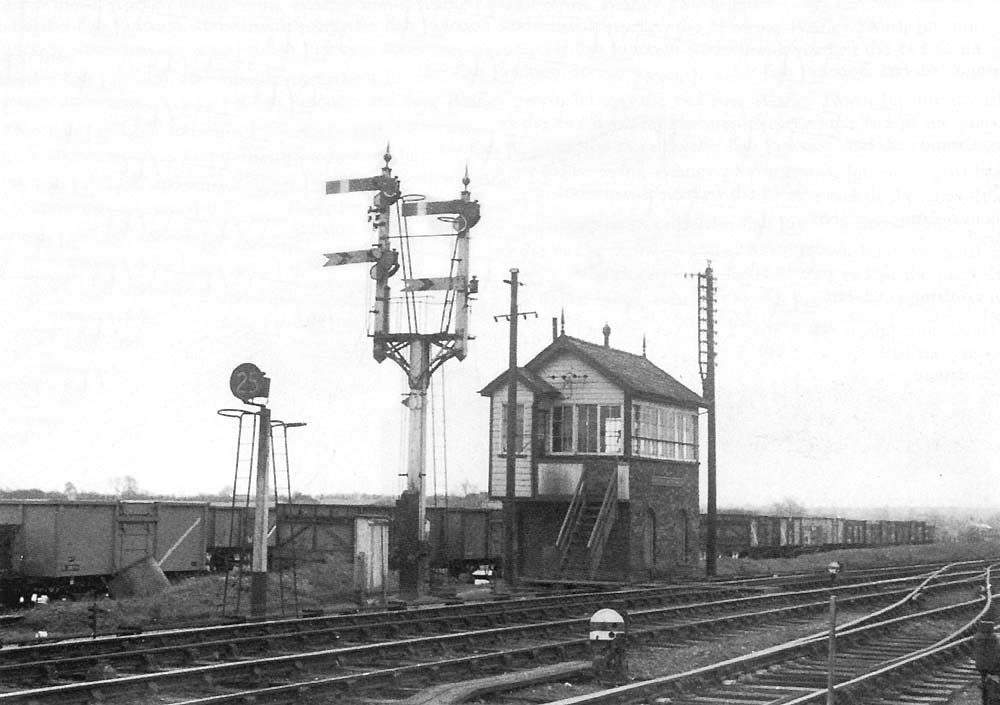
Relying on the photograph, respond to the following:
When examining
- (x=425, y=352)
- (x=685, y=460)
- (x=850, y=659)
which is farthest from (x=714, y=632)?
(x=685, y=460)

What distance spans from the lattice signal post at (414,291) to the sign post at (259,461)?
799 cm

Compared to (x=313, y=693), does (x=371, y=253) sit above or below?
above

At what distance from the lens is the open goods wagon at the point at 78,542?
2514 centimetres

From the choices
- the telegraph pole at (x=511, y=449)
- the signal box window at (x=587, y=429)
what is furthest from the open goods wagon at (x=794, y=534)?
the telegraph pole at (x=511, y=449)

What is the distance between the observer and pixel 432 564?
34.8m

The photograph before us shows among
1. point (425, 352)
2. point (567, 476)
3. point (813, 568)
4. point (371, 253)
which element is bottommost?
point (813, 568)

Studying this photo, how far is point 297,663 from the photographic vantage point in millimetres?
14492

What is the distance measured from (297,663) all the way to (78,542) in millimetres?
13054

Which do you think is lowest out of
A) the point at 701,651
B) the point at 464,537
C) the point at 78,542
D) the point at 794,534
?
the point at 701,651

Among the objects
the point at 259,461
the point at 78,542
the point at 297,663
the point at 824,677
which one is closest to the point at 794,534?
the point at 78,542

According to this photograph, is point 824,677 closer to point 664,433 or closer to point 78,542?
point 78,542

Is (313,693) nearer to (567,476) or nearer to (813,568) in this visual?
(567,476)

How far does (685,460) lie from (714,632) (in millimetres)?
19850

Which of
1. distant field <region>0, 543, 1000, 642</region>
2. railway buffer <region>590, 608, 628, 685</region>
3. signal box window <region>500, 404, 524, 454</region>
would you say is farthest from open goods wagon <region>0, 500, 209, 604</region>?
railway buffer <region>590, 608, 628, 685</region>
